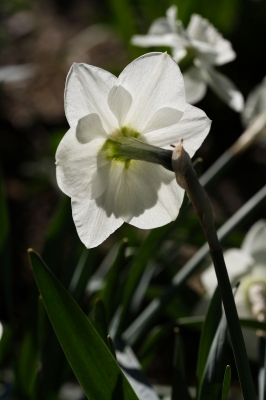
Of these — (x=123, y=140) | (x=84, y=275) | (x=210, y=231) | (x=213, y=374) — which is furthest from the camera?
(x=84, y=275)

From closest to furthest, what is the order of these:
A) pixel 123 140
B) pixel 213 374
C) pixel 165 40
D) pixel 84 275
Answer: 1. pixel 123 140
2. pixel 213 374
3. pixel 165 40
4. pixel 84 275

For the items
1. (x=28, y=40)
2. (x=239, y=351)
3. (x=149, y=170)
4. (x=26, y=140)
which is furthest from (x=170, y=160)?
(x=28, y=40)

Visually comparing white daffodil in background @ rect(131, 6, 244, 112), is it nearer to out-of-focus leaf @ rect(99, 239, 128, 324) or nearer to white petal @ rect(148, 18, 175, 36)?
white petal @ rect(148, 18, 175, 36)

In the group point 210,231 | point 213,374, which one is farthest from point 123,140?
point 213,374

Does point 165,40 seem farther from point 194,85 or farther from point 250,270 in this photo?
point 250,270

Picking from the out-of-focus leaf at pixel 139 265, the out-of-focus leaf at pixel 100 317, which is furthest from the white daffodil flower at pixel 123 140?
the out-of-focus leaf at pixel 139 265

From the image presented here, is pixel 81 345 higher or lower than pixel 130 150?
lower

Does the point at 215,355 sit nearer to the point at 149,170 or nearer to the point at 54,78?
the point at 149,170
